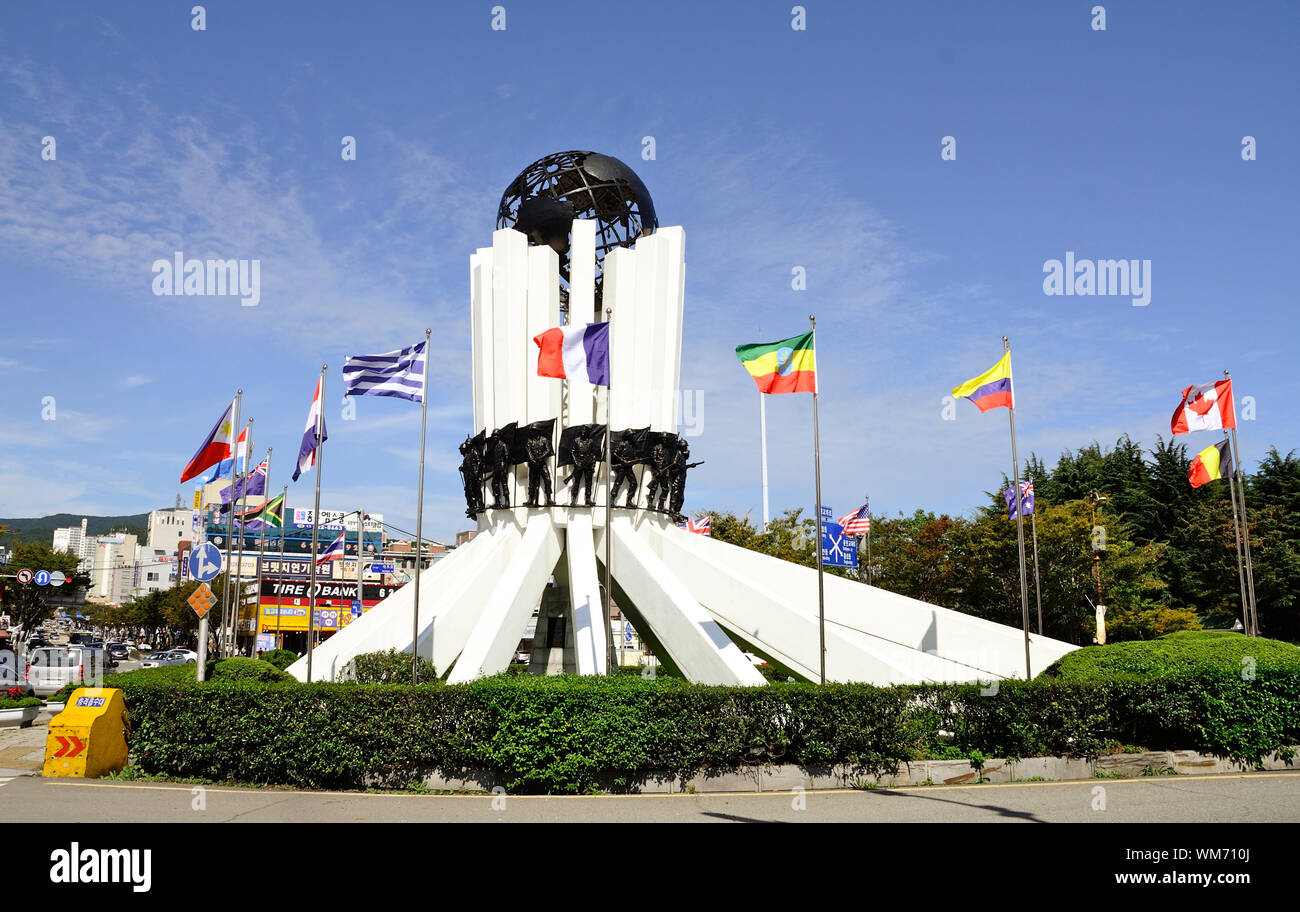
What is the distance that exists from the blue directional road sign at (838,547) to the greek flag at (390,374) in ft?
65.9

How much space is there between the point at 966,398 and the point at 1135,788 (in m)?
8.00

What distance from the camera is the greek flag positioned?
53.0 feet

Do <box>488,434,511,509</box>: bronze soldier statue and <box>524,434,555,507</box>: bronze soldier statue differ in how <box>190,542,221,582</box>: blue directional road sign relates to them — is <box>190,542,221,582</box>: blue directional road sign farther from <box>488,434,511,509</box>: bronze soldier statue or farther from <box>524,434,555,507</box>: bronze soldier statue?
<box>524,434,555,507</box>: bronze soldier statue

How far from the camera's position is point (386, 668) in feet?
59.8

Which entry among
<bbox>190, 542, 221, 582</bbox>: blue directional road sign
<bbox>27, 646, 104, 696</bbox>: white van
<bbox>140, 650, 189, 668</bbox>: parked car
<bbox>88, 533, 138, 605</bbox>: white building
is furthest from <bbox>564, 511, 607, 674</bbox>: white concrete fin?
<bbox>88, 533, 138, 605</bbox>: white building

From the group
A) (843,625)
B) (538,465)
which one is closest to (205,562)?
(538,465)

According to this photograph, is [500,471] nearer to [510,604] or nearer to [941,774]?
[510,604]

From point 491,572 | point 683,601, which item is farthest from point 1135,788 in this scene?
point 491,572

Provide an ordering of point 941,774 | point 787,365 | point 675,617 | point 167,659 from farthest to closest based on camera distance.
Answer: point 167,659 < point 675,617 < point 787,365 < point 941,774

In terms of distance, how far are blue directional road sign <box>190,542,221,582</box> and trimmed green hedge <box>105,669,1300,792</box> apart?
119 inches

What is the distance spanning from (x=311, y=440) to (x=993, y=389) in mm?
14214

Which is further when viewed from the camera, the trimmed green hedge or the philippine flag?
the philippine flag
